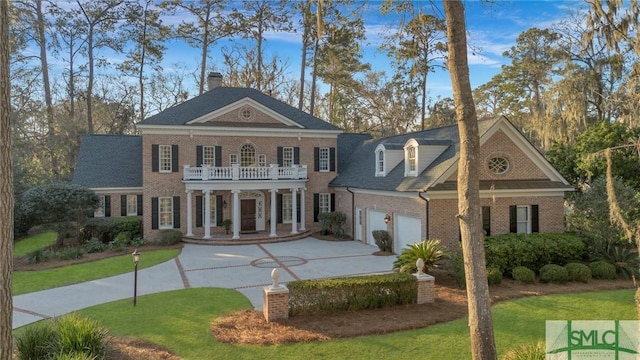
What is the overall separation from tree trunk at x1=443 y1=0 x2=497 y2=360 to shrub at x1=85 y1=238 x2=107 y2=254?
59.2 feet

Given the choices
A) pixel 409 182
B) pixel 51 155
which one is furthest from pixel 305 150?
pixel 51 155

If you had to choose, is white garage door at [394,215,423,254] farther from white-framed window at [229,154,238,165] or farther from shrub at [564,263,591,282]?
white-framed window at [229,154,238,165]

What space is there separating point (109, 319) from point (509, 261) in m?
11.4

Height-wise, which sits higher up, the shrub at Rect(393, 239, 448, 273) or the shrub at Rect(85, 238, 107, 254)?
the shrub at Rect(393, 239, 448, 273)

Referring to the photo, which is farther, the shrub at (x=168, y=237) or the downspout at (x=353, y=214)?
the downspout at (x=353, y=214)

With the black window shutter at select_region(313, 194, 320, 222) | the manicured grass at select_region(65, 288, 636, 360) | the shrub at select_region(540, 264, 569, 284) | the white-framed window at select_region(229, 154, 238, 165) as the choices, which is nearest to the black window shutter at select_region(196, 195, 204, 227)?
the white-framed window at select_region(229, 154, 238, 165)

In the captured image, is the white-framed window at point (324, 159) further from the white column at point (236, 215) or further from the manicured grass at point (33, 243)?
the manicured grass at point (33, 243)

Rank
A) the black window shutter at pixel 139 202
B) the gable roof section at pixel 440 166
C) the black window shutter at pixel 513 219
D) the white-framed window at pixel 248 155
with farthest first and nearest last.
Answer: the white-framed window at pixel 248 155, the black window shutter at pixel 139 202, the black window shutter at pixel 513 219, the gable roof section at pixel 440 166

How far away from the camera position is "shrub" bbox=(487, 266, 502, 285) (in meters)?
11.4

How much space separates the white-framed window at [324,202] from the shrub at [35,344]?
17774 millimetres

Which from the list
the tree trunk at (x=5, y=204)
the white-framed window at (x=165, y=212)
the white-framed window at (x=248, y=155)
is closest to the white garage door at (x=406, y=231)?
the white-framed window at (x=248, y=155)

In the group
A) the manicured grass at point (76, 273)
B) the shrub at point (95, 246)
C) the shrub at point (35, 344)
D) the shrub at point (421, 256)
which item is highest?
the shrub at point (421, 256)

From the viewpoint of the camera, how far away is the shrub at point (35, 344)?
633 centimetres

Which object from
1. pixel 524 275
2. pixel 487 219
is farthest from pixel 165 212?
pixel 524 275
